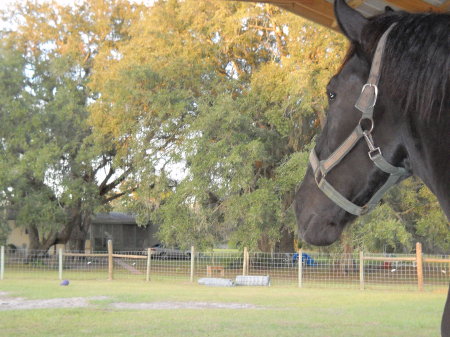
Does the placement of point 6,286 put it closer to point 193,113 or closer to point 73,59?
point 193,113

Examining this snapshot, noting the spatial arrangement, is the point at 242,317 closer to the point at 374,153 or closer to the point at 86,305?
the point at 86,305

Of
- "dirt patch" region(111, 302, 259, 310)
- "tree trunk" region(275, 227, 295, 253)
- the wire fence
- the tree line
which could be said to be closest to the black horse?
"dirt patch" region(111, 302, 259, 310)

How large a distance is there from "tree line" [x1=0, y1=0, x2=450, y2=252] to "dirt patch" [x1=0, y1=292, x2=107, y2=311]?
690 cm

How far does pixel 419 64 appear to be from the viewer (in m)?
1.08

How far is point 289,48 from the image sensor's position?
1570 centimetres

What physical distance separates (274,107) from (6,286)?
8.94 m

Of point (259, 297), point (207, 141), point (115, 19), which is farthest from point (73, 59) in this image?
point (259, 297)

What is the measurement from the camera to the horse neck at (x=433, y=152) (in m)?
1.09

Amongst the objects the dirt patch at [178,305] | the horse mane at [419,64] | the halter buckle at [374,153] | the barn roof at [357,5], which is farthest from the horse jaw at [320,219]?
the dirt patch at [178,305]

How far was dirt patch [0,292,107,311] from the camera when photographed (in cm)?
826

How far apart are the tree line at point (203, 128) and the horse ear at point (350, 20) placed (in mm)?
13194

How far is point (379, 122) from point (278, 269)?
46.3 ft

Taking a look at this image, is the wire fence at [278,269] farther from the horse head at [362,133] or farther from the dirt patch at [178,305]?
the horse head at [362,133]

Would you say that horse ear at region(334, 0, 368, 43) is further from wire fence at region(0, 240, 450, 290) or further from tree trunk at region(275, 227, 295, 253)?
tree trunk at region(275, 227, 295, 253)
